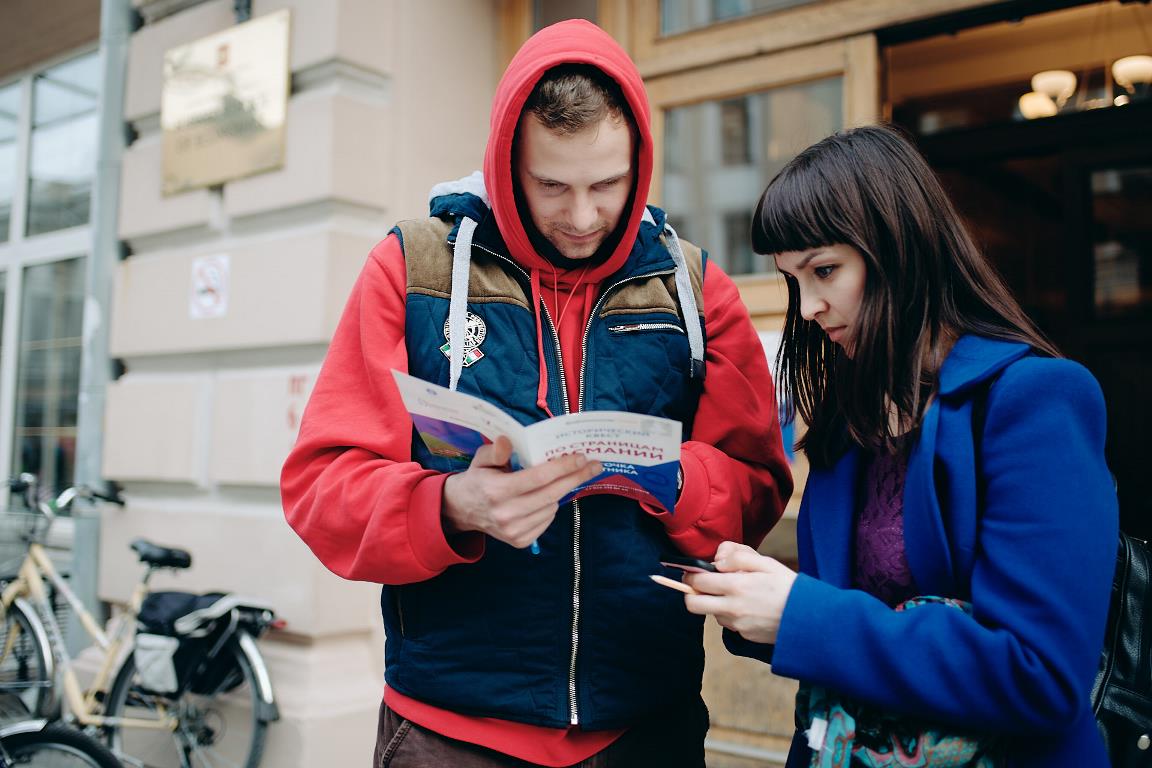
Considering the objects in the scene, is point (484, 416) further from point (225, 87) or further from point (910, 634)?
→ point (225, 87)

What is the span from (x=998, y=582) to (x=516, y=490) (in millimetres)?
609

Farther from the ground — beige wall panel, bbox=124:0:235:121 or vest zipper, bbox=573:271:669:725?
beige wall panel, bbox=124:0:235:121

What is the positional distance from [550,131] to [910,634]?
3.01 ft

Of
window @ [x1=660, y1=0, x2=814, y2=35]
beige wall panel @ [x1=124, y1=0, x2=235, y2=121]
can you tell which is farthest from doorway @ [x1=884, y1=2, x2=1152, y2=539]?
beige wall panel @ [x1=124, y1=0, x2=235, y2=121]

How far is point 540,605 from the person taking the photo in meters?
1.49

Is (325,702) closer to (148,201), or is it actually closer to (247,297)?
(247,297)

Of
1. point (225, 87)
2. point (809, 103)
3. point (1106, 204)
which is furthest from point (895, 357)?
point (225, 87)

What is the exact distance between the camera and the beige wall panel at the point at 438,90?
363cm

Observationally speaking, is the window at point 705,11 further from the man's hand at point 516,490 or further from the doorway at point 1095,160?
the man's hand at point 516,490

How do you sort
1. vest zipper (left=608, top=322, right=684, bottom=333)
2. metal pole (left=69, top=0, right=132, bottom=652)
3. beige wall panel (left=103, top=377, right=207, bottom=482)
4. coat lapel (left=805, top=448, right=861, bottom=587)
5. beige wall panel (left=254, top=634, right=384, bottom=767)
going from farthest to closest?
metal pole (left=69, top=0, right=132, bottom=652), beige wall panel (left=103, top=377, right=207, bottom=482), beige wall panel (left=254, top=634, right=384, bottom=767), vest zipper (left=608, top=322, right=684, bottom=333), coat lapel (left=805, top=448, right=861, bottom=587)

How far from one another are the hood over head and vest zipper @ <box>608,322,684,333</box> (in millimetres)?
103

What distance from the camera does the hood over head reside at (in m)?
1.54

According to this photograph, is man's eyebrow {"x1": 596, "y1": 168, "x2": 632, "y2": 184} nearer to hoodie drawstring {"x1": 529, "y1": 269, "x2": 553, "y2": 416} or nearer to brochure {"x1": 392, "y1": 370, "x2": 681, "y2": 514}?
hoodie drawstring {"x1": 529, "y1": 269, "x2": 553, "y2": 416}

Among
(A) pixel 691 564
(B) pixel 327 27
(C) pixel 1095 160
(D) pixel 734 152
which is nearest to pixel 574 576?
(A) pixel 691 564
